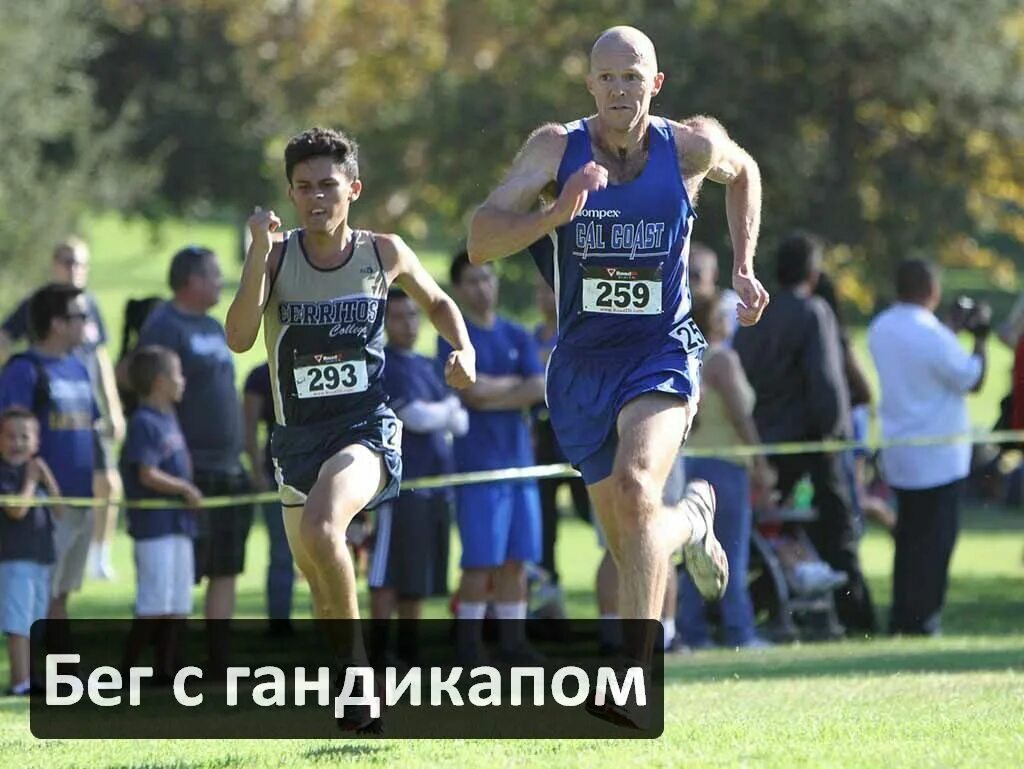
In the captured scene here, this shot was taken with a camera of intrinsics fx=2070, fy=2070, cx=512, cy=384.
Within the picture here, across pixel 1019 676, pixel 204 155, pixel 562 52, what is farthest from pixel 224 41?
pixel 1019 676

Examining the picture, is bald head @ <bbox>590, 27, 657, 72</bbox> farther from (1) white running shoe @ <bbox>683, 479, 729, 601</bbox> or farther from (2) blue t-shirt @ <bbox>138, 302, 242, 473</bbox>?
(2) blue t-shirt @ <bbox>138, 302, 242, 473</bbox>

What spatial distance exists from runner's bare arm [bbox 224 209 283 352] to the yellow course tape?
3763 mm

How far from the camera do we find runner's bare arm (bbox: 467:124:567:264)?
7.18m

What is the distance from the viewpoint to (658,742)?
23.1 ft

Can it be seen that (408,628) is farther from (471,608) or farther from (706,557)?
(706,557)

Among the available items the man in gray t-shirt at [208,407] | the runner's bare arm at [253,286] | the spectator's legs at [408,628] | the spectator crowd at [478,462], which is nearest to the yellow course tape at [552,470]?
the spectator crowd at [478,462]

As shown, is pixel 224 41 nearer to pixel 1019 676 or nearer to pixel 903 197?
pixel 903 197

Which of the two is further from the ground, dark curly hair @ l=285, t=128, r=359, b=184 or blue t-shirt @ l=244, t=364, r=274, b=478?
dark curly hair @ l=285, t=128, r=359, b=184

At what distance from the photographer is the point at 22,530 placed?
11219 mm

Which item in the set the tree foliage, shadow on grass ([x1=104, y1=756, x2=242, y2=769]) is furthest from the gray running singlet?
the tree foliage

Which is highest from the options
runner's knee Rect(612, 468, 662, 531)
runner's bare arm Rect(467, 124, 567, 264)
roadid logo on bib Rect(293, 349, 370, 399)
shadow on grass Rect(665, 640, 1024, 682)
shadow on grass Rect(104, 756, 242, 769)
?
runner's bare arm Rect(467, 124, 567, 264)

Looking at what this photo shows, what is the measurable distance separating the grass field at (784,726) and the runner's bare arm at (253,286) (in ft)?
5.07

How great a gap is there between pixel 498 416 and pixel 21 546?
3006 millimetres

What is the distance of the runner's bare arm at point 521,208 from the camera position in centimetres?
718
